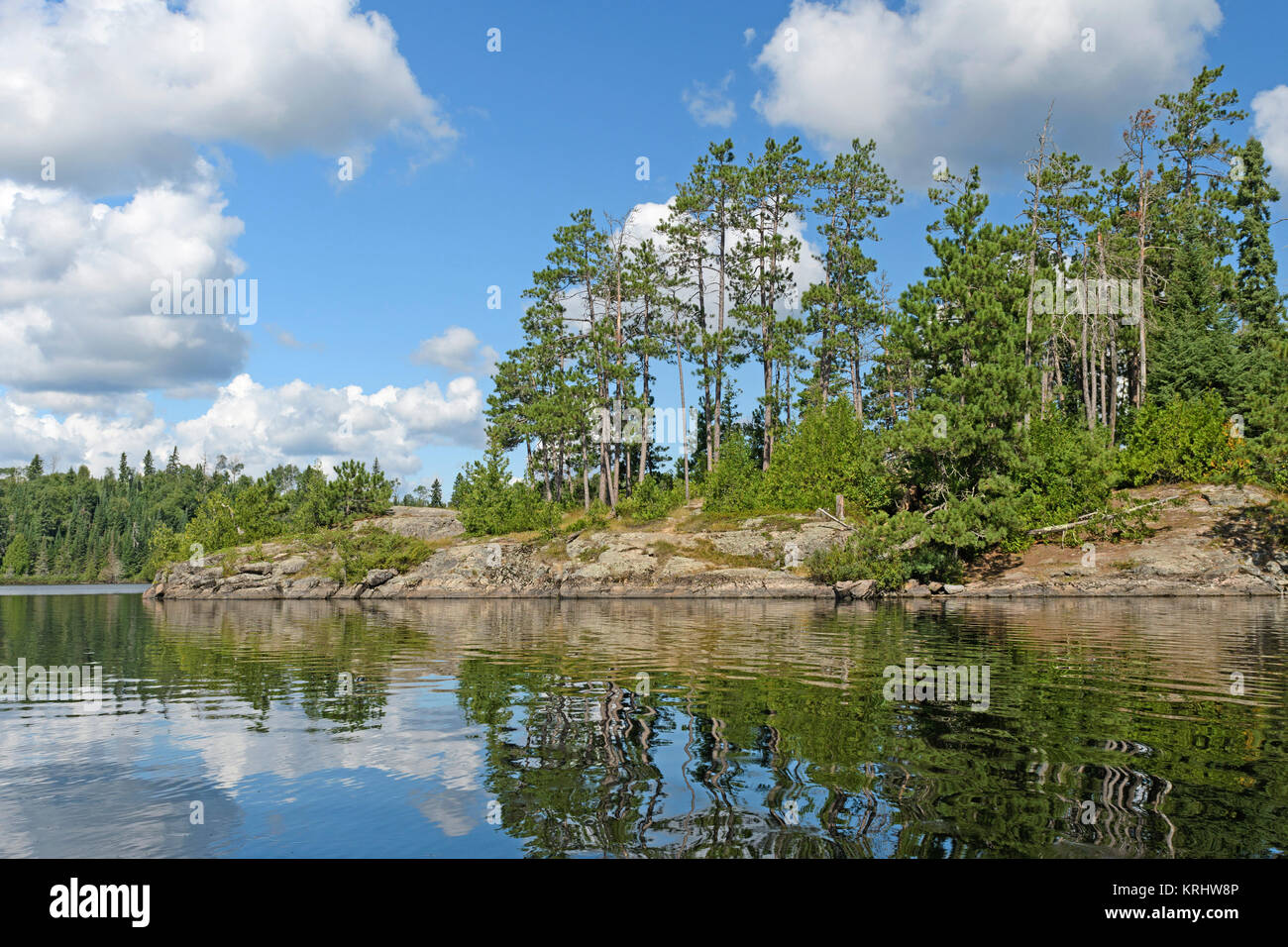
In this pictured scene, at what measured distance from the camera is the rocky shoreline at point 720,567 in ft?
137

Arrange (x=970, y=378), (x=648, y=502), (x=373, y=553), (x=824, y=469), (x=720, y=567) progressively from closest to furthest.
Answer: (x=970, y=378)
(x=720, y=567)
(x=824, y=469)
(x=648, y=502)
(x=373, y=553)

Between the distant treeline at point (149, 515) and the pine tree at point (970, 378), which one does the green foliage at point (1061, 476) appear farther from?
the distant treeline at point (149, 515)

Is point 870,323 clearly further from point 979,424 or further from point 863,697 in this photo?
point 863,697

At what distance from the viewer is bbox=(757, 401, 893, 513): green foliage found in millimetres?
53719

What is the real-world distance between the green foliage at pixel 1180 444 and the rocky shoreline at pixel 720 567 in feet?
6.00

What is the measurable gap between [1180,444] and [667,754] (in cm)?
5067

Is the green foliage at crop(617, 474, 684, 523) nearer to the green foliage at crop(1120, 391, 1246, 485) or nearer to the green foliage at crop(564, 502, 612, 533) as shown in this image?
the green foliage at crop(564, 502, 612, 533)

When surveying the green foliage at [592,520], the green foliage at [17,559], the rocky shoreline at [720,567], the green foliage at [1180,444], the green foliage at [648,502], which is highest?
the green foliage at [1180,444]

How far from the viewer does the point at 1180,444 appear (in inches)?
1895

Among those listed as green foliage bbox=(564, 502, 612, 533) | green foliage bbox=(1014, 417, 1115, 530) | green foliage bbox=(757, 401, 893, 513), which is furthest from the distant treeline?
green foliage bbox=(1014, 417, 1115, 530)

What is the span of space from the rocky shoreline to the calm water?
21.3 metres

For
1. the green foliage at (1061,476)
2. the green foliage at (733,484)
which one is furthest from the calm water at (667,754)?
the green foliage at (733,484)

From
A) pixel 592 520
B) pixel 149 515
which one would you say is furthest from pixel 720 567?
pixel 149 515

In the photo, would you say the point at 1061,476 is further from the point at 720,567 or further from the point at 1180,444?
the point at 720,567
